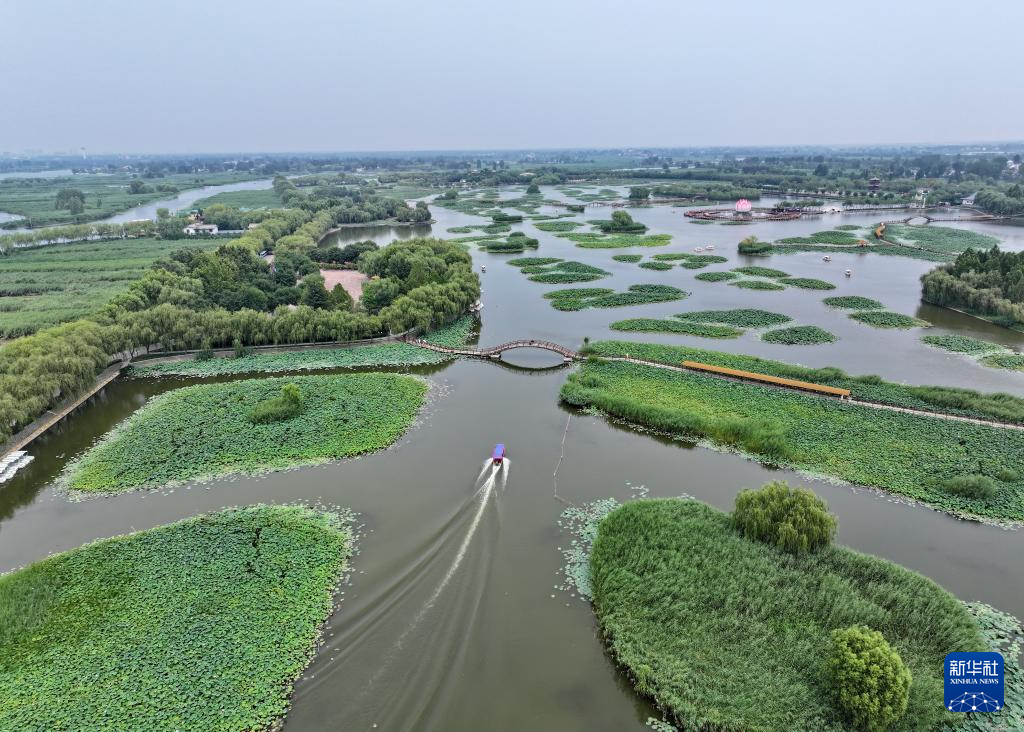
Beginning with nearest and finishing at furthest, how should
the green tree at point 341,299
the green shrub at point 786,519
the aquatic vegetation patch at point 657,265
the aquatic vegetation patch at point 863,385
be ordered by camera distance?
the green shrub at point 786,519, the aquatic vegetation patch at point 863,385, the green tree at point 341,299, the aquatic vegetation patch at point 657,265

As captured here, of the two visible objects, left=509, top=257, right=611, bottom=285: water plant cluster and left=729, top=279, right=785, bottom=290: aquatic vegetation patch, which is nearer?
left=729, top=279, right=785, bottom=290: aquatic vegetation patch

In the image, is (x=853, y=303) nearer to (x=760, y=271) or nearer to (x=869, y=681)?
(x=760, y=271)

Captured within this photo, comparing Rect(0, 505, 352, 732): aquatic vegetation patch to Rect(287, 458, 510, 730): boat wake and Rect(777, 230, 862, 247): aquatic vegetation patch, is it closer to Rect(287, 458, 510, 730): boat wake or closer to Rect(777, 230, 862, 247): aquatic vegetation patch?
Rect(287, 458, 510, 730): boat wake

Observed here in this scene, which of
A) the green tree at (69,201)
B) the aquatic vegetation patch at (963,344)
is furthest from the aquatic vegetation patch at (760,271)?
the green tree at (69,201)

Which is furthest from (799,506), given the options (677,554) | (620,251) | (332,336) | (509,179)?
(509,179)

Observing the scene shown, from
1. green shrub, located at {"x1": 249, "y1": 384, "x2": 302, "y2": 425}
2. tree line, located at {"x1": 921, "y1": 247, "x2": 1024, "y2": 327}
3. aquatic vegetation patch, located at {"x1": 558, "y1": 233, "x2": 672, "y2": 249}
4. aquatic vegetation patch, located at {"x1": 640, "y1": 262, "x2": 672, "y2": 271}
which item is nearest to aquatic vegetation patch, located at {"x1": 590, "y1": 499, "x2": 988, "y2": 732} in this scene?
green shrub, located at {"x1": 249, "y1": 384, "x2": 302, "y2": 425}

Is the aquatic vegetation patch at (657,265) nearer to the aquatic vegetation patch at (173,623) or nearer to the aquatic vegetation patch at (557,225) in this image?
the aquatic vegetation patch at (557,225)
